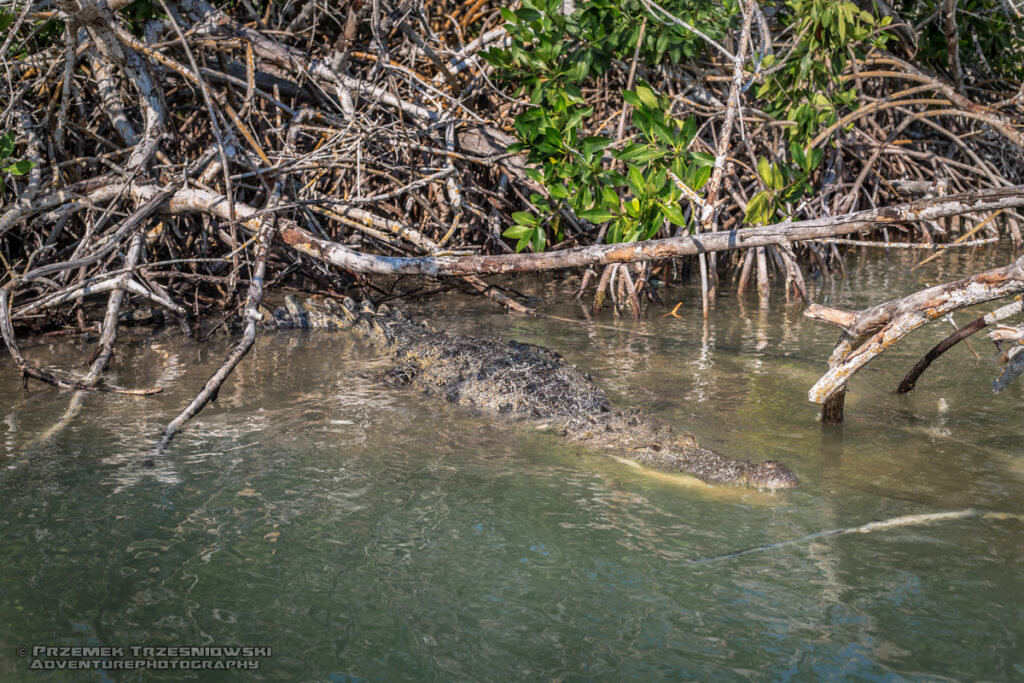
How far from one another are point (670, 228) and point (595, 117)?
106cm

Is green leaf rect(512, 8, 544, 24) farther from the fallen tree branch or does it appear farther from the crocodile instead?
the fallen tree branch

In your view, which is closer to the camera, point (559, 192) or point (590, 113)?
point (559, 192)

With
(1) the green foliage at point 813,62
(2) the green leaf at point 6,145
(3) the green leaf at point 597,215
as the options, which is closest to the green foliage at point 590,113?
(3) the green leaf at point 597,215

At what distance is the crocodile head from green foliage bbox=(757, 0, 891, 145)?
2.19 metres

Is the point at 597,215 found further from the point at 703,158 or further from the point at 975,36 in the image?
the point at 975,36

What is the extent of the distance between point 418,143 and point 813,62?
2494 millimetres

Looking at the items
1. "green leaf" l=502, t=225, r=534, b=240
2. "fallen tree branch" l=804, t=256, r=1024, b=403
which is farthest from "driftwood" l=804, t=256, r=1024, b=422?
"green leaf" l=502, t=225, r=534, b=240

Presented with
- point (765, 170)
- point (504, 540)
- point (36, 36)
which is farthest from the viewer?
point (36, 36)

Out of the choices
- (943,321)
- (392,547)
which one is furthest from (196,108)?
(943,321)

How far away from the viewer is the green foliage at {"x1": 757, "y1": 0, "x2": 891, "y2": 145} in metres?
4.39

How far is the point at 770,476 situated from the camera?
9.30 ft

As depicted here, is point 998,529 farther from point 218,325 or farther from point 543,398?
point 218,325

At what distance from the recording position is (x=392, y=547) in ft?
8.23


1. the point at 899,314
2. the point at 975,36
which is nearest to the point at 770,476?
the point at 899,314
